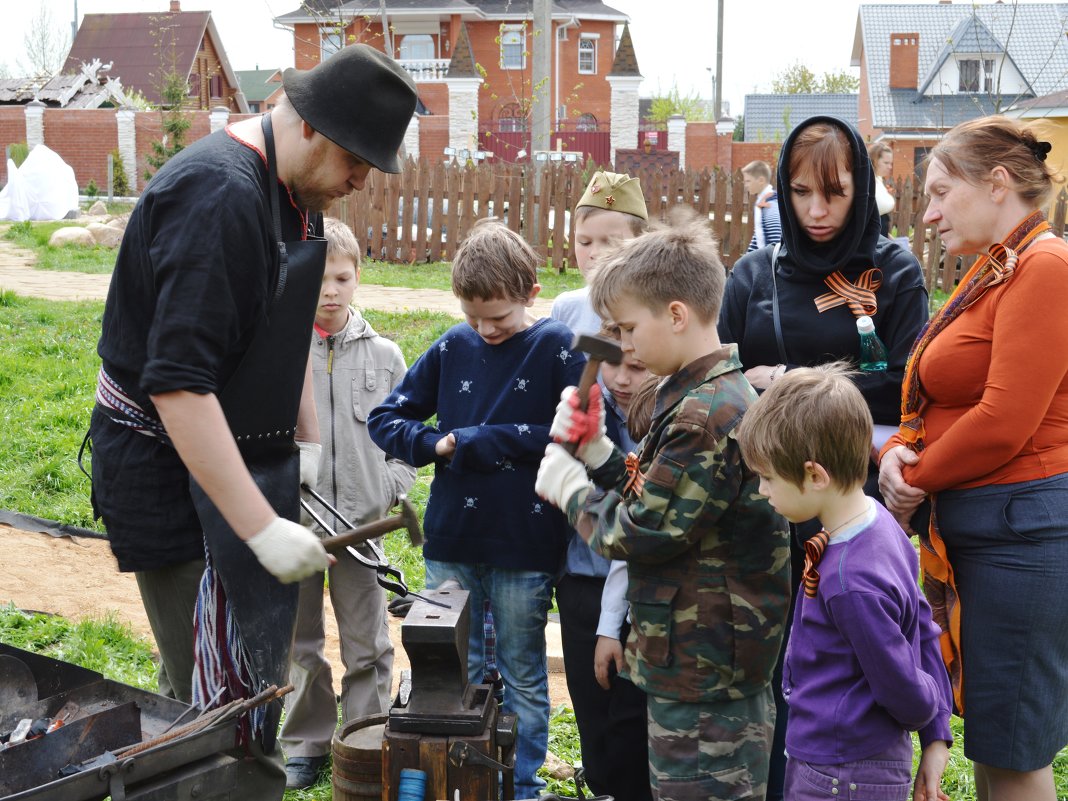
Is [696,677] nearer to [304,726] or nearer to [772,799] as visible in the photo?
[772,799]

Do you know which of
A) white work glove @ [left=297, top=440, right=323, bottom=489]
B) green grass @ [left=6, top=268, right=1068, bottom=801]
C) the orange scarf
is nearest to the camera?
the orange scarf

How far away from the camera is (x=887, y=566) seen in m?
2.24

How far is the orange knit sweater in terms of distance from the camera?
8.42ft

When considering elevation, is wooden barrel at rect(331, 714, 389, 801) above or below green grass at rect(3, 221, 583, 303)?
below

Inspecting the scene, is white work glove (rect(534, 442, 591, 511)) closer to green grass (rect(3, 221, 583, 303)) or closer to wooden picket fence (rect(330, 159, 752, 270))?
green grass (rect(3, 221, 583, 303))

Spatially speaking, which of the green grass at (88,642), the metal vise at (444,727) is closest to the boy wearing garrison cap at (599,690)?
the metal vise at (444,727)

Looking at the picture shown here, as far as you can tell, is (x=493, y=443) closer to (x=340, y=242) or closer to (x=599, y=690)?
(x=599, y=690)

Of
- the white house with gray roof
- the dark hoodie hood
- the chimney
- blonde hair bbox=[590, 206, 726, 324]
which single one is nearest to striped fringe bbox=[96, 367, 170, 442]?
blonde hair bbox=[590, 206, 726, 324]

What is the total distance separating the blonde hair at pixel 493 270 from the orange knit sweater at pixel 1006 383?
1.12 m

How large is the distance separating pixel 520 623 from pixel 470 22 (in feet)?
141

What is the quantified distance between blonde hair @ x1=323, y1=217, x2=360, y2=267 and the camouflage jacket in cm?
151

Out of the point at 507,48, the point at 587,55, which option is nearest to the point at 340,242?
the point at 507,48

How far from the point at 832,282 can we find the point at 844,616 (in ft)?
4.09

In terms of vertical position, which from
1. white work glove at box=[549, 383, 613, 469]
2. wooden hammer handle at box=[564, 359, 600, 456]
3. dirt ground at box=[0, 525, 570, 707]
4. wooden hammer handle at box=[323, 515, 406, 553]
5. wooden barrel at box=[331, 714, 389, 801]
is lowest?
dirt ground at box=[0, 525, 570, 707]
